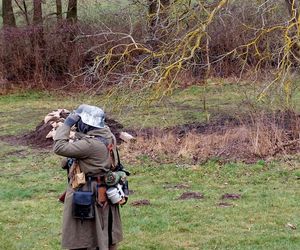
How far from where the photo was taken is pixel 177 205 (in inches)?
361

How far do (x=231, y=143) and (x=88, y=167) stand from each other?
7.17m

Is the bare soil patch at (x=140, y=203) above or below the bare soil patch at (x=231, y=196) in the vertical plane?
above

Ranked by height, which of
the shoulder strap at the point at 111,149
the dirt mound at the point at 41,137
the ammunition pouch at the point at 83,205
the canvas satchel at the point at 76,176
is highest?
the shoulder strap at the point at 111,149

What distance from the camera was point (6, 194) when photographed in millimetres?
10250

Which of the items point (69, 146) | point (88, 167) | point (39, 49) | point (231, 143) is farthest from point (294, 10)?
point (39, 49)

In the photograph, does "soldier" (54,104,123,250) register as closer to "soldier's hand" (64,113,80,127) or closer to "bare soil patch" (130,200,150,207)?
"soldier's hand" (64,113,80,127)

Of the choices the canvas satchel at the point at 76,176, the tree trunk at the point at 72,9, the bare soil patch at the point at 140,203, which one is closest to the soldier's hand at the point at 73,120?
the canvas satchel at the point at 76,176

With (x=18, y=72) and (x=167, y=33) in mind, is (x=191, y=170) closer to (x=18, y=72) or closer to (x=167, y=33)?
(x=167, y=33)

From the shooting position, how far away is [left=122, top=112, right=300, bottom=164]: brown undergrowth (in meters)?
12.2

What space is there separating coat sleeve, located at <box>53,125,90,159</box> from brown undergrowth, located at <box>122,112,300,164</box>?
635 centimetres

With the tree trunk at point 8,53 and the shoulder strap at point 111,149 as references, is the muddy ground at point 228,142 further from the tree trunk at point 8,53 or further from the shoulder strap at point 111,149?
the tree trunk at point 8,53

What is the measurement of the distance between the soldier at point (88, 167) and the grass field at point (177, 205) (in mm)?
1414

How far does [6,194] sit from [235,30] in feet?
47.2

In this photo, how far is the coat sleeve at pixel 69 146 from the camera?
579cm
